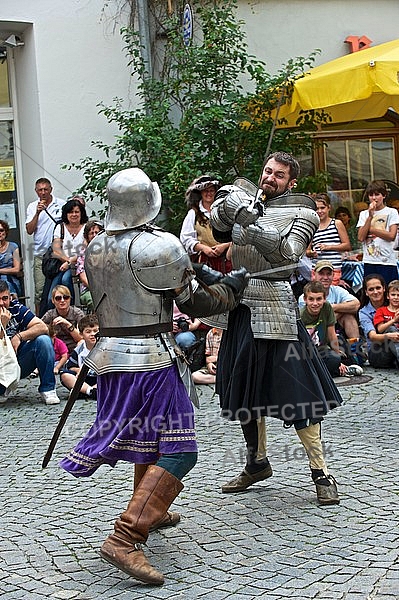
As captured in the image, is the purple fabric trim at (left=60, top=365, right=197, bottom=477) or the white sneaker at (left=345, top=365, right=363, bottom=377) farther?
the white sneaker at (left=345, top=365, right=363, bottom=377)

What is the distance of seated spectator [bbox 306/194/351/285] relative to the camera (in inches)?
376

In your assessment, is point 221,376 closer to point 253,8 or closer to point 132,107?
point 132,107

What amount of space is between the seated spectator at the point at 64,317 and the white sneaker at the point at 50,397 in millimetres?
759

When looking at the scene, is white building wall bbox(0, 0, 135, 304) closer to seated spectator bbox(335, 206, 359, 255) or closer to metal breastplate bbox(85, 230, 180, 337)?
seated spectator bbox(335, 206, 359, 255)

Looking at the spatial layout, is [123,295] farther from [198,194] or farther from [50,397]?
[198,194]

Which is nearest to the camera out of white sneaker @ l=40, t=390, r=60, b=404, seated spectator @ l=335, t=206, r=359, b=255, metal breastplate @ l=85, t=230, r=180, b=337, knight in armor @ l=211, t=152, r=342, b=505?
metal breastplate @ l=85, t=230, r=180, b=337

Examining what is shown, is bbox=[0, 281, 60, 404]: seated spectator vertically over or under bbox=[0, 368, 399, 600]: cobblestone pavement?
over

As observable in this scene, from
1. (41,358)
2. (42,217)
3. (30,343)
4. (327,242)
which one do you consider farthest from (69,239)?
(327,242)

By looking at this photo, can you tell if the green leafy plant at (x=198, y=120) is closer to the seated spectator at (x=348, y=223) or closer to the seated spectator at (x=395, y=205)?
the seated spectator at (x=348, y=223)

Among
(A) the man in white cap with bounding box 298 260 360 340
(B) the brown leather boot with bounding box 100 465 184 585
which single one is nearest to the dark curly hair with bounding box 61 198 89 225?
(A) the man in white cap with bounding box 298 260 360 340

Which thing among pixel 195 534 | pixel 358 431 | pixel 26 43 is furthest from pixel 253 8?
pixel 195 534

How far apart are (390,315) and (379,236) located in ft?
3.08

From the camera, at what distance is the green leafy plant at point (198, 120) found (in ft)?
33.4

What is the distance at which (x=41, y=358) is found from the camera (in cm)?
825
